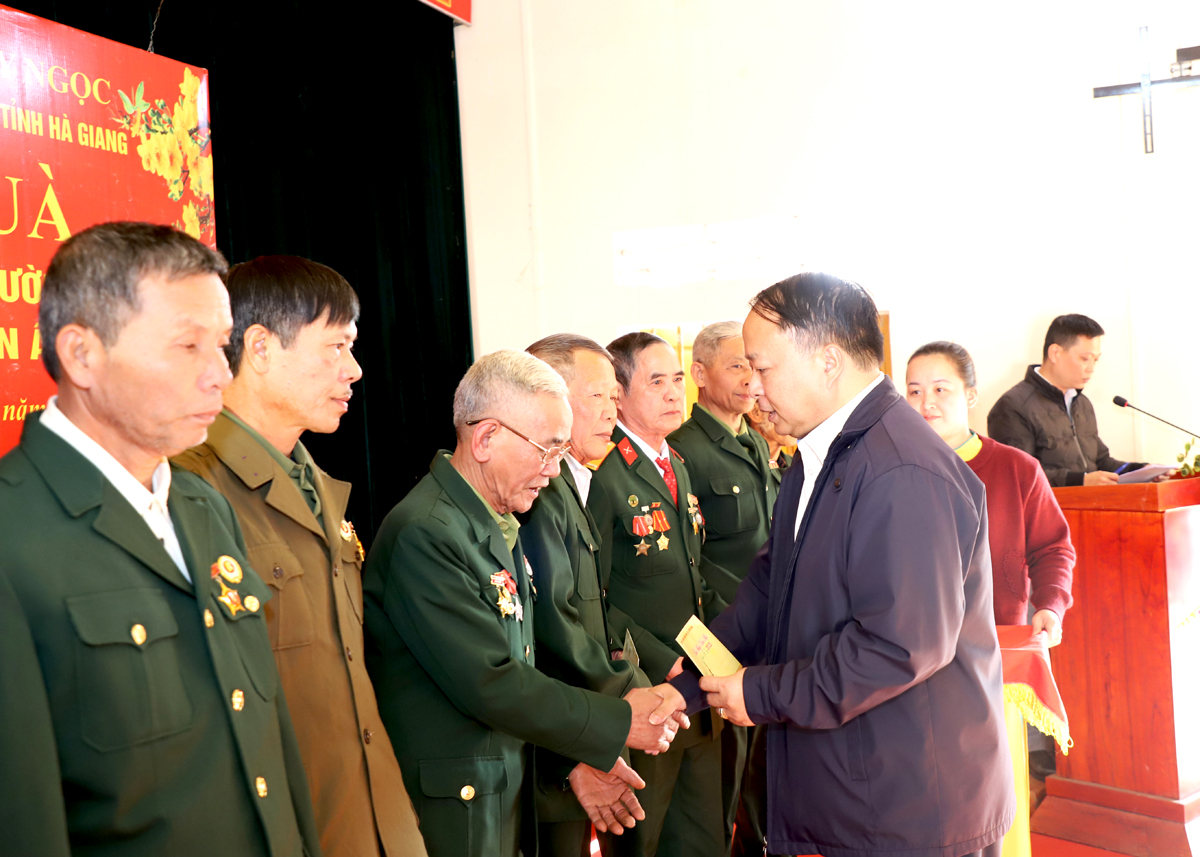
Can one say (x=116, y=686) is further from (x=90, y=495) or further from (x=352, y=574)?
(x=352, y=574)

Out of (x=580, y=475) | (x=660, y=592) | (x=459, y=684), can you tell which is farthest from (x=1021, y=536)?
(x=459, y=684)

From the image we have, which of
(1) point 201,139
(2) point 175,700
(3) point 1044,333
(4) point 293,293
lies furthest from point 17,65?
(3) point 1044,333

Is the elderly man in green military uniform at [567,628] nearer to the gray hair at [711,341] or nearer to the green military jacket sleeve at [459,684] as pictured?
the green military jacket sleeve at [459,684]

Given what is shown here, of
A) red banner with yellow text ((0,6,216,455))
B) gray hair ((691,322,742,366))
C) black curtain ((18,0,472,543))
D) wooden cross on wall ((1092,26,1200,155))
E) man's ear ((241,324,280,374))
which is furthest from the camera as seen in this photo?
wooden cross on wall ((1092,26,1200,155))

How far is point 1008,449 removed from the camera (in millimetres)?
3127

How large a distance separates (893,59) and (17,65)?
4492 mm

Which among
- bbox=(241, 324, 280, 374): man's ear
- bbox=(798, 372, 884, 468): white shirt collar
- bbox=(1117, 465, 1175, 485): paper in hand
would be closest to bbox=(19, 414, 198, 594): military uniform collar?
bbox=(241, 324, 280, 374): man's ear

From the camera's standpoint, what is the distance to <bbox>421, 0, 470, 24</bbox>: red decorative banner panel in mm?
6282

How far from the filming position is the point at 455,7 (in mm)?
6453

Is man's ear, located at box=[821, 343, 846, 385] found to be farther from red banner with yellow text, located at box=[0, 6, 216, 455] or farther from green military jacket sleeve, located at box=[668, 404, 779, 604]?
red banner with yellow text, located at box=[0, 6, 216, 455]

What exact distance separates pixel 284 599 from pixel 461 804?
1.91ft

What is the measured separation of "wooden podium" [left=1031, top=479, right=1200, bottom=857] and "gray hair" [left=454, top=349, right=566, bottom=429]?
8.17 feet

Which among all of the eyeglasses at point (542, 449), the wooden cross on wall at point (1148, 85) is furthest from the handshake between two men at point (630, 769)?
the wooden cross on wall at point (1148, 85)

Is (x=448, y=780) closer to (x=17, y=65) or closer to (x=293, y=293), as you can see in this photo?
(x=293, y=293)
